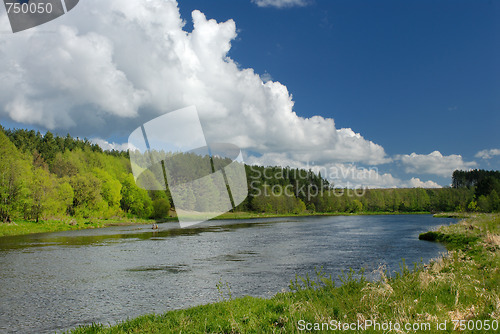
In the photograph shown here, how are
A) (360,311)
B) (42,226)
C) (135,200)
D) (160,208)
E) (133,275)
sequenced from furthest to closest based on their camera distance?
1. (160,208)
2. (135,200)
3. (42,226)
4. (133,275)
5. (360,311)

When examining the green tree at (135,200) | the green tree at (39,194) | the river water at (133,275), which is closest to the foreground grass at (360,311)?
the river water at (133,275)

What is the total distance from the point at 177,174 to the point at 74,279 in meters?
137

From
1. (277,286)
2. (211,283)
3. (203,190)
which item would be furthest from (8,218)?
(203,190)

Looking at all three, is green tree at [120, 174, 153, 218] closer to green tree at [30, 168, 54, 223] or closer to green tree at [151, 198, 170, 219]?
green tree at [151, 198, 170, 219]

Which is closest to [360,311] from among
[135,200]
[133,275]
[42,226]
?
[133,275]

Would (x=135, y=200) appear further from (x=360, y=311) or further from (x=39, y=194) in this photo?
(x=360, y=311)

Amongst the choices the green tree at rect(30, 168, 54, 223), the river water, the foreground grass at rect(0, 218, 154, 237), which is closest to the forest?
the green tree at rect(30, 168, 54, 223)

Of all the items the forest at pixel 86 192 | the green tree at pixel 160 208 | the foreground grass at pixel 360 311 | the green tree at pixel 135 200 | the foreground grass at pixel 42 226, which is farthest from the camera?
the green tree at pixel 160 208

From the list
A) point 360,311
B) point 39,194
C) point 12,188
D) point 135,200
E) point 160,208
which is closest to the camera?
point 360,311

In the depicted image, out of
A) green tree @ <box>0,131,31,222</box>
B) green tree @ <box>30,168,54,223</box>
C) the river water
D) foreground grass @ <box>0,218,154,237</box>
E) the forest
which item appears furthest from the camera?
green tree @ <box>30,168,54,223</box>

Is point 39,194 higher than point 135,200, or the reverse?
point 39,194

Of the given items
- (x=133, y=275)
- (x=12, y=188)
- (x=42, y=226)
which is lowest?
(x=42, y=226)

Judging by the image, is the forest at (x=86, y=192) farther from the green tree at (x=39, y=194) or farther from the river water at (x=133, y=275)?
the river water at (x=133, y=275)

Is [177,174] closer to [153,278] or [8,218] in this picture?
[8,218]
